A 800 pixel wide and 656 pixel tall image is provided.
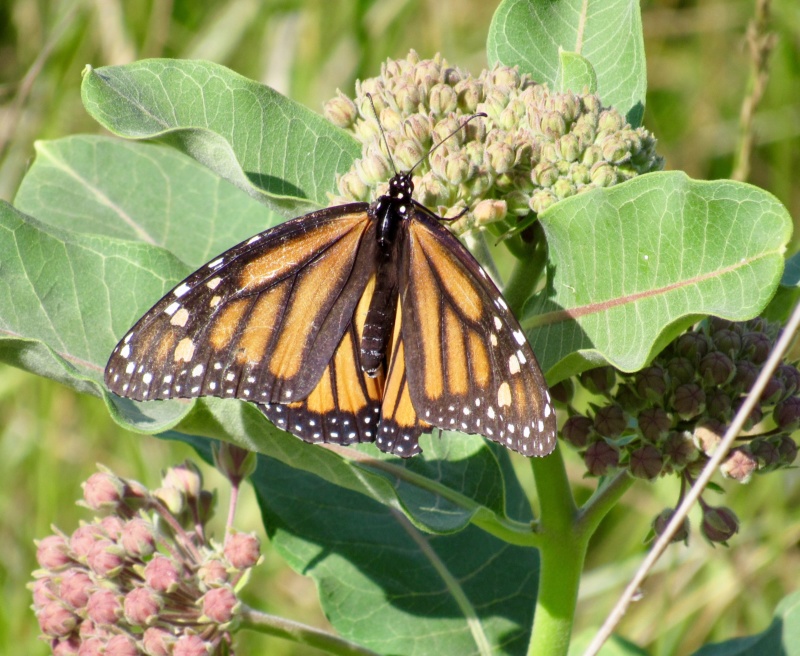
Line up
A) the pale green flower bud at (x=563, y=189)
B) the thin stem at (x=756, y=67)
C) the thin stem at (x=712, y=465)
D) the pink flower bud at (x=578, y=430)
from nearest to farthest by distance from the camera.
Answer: the thin stem at (x=712, y=465), the pale green flower bud at (x=563, y=189), the pink flower bud at (x=578, y=430), the thin stem at (x=756, y=67)

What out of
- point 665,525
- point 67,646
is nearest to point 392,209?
point 665,525

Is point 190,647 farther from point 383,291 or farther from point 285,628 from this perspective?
point 383,291

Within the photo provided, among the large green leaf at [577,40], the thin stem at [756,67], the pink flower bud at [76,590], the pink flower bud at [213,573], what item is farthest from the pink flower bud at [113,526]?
the thin stem at [756,67]

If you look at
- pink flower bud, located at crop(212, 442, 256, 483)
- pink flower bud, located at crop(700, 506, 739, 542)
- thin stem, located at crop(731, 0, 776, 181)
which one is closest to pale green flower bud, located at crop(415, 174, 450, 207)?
pink flower bud, located at crop(212, 442, 256, 483)

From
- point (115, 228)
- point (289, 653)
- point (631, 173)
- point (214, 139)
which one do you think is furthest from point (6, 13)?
point (631, 173)

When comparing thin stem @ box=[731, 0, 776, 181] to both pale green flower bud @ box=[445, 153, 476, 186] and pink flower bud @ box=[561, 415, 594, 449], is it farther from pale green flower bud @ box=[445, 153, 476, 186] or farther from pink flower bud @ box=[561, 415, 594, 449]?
pale green flower bud @ box=[445, 153, 476, 186]

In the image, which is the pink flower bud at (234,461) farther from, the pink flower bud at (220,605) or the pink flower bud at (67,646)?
the pink flower bud at (67,646)

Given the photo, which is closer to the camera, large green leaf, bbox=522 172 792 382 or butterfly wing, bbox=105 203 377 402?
large green leaf, bbox=522 172 792 382
